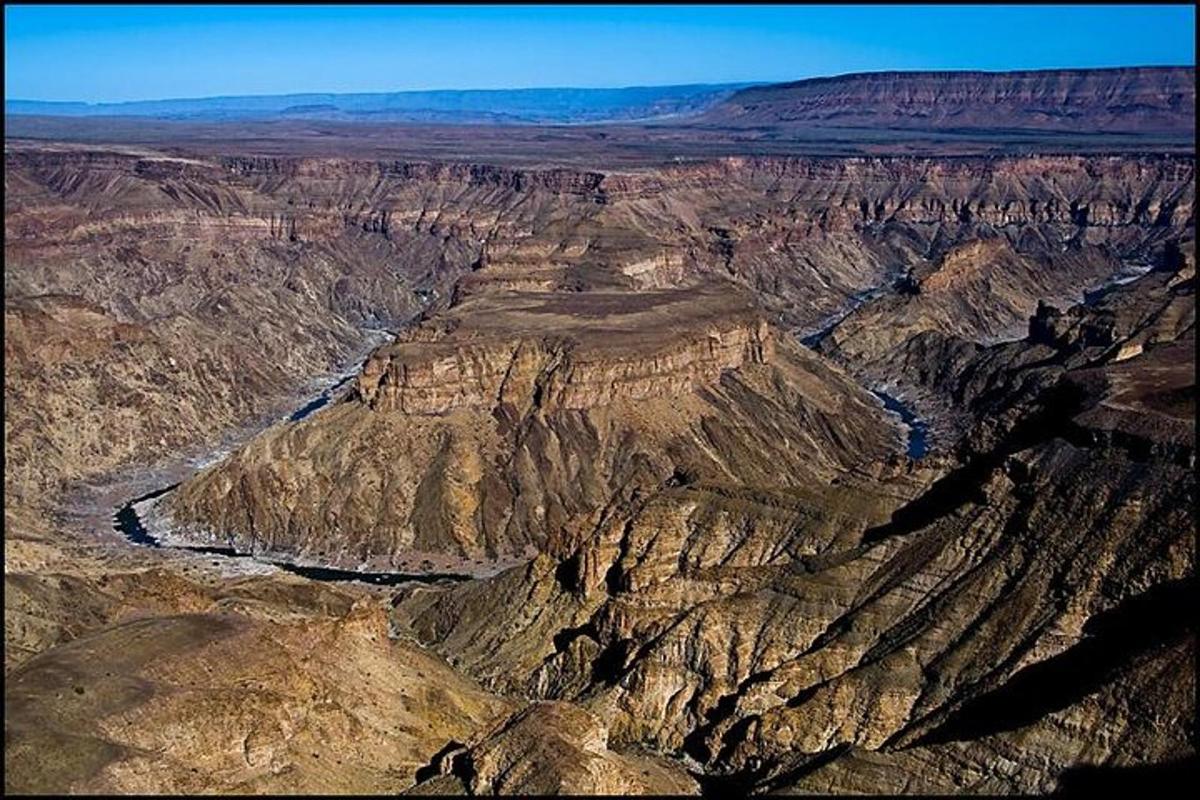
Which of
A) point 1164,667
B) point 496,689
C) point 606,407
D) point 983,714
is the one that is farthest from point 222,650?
point 606,407

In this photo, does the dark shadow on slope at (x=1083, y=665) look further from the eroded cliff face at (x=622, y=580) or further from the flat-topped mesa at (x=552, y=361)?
the flat-topped mesa at (x=552, y=361)

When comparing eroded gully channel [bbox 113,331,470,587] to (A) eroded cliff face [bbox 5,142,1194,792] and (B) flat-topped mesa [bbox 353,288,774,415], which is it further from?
(B) flat-topped mesa [bbox 353,288,774,415]

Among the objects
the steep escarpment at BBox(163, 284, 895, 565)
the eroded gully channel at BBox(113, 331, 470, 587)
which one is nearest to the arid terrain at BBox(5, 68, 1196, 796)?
the steep escarpment at BBox(163, 284, 895, 565)

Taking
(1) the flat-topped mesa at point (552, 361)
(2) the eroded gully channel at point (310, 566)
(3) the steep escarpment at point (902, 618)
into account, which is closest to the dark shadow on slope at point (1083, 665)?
(3) the steep escarpment at point (902, 618)

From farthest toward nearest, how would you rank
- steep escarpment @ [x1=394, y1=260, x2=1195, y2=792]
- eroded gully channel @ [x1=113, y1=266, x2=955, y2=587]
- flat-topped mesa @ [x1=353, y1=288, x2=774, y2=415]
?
1. flat-topped mesa @ [x1=353, y1=288, x2=774, y2=415]
2. eroded gully channel @ [x1=113, y1=266, x2=955, y2=587]
3. steep escarpment @ [x1=394, y1=260, x2=1195, y2=792]

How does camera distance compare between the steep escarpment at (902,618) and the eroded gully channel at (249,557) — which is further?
the eroded gully channel at (249,557)

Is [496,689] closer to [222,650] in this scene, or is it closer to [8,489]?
[222,650]

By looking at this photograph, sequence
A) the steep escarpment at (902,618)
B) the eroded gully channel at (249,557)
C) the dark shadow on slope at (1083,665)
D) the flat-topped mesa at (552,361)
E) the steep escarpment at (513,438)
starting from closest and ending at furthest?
the steep escarpment at (902,618), the dark shadow on slope at (1083,665), the eroded gully channel at (249,557), the steep escarpment at (513,438), the flat-topped mesa at (552,361)

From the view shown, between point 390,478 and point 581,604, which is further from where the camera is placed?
point 390,478
